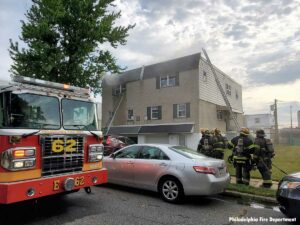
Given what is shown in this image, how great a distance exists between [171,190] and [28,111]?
12.3 ft

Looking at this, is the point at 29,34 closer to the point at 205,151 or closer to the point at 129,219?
the point at 205,151

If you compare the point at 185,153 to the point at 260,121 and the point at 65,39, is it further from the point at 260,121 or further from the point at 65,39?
the point at 260,121

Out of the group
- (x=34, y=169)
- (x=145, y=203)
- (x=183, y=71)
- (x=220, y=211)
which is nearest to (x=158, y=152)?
(x=145, y=203)

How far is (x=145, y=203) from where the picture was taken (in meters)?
7.03

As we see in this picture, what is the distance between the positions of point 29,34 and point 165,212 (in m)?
16.1

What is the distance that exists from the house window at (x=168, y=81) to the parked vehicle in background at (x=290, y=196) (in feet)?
67.0

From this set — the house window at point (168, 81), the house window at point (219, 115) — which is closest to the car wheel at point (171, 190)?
the house window at point (168, 81)

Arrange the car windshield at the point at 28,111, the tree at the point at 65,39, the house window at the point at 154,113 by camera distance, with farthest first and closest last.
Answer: the house window at the point at 154,113, the tree at the point at 65,39, the car windshield at the point at 28,111

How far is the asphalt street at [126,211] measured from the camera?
18.5ft

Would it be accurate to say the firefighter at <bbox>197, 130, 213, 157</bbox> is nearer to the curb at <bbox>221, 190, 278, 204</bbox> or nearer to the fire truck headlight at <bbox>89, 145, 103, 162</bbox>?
the curb at <bbox>221, 190, 278, 204</bbox>

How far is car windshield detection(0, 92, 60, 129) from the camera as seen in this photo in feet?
16.9

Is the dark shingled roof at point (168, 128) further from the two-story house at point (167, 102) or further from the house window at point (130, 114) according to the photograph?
the house window at point (130, 114)

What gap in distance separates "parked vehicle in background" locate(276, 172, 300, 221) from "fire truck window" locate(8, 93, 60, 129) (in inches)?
171

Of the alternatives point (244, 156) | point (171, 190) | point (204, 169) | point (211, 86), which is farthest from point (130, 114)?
point (204, 169)
